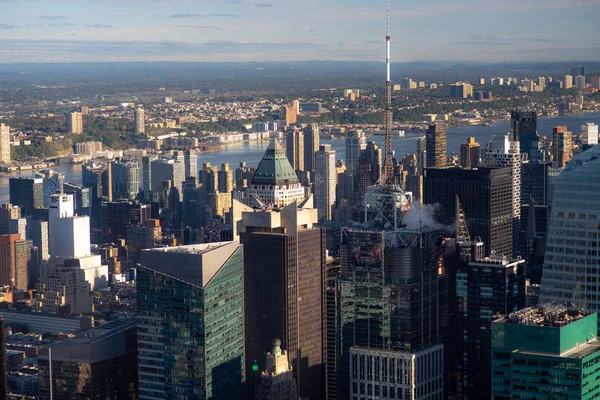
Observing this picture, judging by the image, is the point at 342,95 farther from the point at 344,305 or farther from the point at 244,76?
the point at 344,305

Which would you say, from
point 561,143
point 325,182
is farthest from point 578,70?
point 325,182

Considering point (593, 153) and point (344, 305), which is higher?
point (593, 153)

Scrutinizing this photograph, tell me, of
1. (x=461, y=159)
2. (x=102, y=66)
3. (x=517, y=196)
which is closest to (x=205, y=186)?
(x=461, y=159)

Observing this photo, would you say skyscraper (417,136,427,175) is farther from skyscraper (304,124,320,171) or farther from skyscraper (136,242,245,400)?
skyscraper (136,242,245,400)

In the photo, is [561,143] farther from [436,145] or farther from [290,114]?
[290,114]

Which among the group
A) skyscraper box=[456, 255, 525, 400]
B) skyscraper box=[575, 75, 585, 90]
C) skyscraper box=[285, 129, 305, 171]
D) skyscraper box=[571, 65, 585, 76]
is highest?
skyscraper box=[571, 65, 585, 76]

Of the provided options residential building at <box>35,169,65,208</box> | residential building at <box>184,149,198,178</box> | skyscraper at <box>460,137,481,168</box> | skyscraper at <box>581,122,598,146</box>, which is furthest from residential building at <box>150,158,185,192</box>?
skyscraper at <box>581,122,598,146</box>

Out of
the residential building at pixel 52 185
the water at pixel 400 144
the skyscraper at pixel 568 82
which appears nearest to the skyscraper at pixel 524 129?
the water at pixel 400 144
